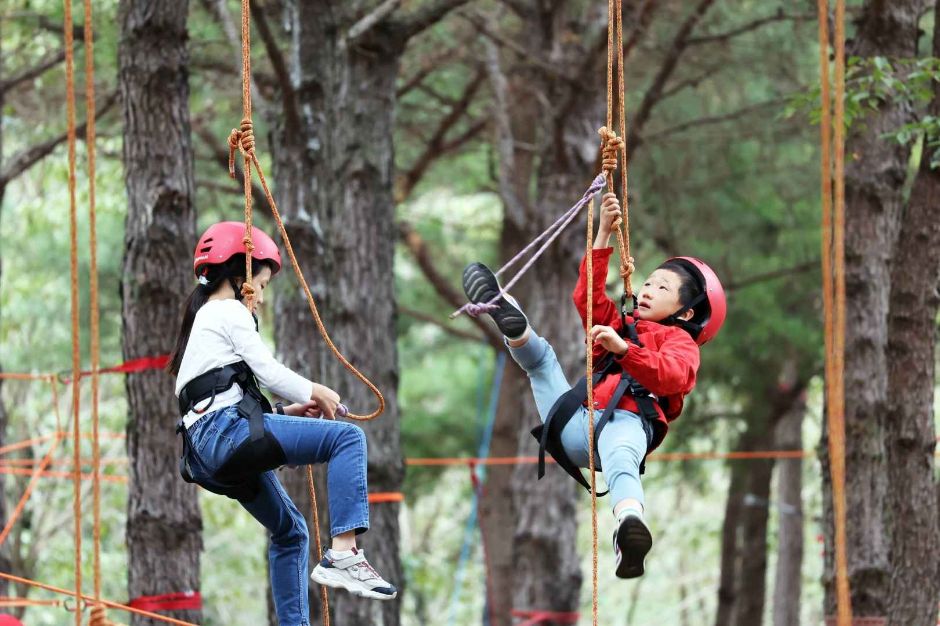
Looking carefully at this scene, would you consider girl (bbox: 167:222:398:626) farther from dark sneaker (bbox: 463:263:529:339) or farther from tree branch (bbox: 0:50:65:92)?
tree branch (bbox: 0:50:65:92)

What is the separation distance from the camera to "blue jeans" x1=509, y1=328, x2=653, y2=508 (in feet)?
13.5

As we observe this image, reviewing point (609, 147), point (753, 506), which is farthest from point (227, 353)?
point (753, 506)

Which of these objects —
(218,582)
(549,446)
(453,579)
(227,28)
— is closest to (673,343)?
(549,446)

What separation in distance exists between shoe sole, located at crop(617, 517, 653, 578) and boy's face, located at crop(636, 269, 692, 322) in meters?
0.90

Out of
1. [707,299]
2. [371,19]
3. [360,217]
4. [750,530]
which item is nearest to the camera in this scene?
[707,299]

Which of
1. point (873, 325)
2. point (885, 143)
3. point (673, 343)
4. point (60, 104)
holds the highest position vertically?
point (60, 104)

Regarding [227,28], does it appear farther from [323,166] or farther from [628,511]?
[628,511]

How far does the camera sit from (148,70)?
6406 millimetres

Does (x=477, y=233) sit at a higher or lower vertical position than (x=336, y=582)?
higher

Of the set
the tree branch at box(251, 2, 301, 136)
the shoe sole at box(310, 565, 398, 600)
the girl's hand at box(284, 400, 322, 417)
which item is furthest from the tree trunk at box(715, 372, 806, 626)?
the shoe sole at box(310, 565, 398, 600)

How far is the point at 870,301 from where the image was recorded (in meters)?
7.05

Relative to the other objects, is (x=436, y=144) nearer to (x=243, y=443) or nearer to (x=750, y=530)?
(x=750, y=530)

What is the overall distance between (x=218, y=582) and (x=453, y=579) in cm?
491

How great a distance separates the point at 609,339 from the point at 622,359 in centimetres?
13
